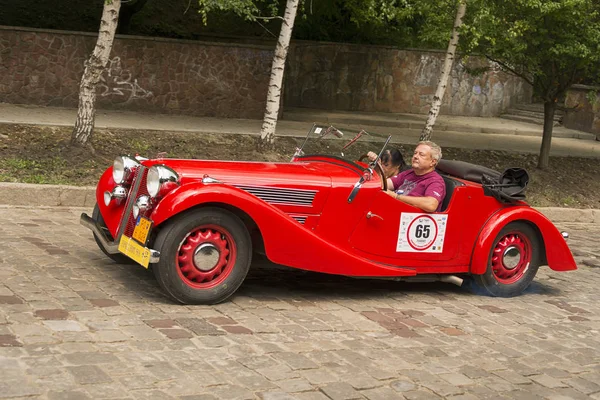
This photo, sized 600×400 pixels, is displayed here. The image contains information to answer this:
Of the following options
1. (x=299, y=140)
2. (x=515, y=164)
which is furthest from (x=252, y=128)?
(x=515, y=164)

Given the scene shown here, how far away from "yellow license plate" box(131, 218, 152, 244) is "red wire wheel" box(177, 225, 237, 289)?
27 cm

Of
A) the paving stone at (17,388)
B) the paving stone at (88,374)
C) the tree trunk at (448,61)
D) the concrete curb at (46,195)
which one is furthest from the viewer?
the tree trunk at (448,61)

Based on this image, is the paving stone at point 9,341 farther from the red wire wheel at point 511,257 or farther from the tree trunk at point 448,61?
the tree trunk at point 448,61

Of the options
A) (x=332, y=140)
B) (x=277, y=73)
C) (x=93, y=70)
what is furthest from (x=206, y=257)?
(x=277, y=73)

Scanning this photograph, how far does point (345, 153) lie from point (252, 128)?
961 cm

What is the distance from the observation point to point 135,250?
682 centimetres

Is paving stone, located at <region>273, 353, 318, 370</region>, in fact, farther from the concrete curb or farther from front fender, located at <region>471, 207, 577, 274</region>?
the concrete curb

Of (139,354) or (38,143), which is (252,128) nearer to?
(38,143)

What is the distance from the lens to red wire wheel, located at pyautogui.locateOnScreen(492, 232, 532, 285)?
331 inches

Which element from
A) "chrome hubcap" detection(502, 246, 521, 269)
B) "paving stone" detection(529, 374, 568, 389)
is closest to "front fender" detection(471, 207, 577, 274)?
"chrome hubcap" detection(502, 246, 521, 269)

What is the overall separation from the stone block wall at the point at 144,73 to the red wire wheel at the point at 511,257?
12003mm

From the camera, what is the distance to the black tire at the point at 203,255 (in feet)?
22.2

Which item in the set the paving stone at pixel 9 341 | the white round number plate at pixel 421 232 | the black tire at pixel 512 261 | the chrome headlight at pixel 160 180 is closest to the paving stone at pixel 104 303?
the chrome headlight at pixel 160 180

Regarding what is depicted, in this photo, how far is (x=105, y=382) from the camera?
5160 millimetres
